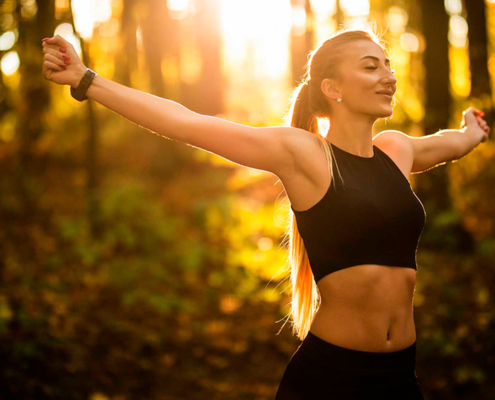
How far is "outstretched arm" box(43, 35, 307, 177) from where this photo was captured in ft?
8.34

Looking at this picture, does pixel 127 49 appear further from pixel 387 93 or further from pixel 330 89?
pixel 387 93

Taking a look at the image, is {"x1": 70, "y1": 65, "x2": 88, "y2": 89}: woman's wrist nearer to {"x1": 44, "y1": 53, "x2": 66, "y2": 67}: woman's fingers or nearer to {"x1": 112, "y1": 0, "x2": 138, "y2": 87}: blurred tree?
{"x1": 44, "y1": 53, "x2": 66, "y2": 67}: woman's fingers

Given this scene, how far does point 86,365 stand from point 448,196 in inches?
275

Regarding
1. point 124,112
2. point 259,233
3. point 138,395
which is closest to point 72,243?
point 259,233

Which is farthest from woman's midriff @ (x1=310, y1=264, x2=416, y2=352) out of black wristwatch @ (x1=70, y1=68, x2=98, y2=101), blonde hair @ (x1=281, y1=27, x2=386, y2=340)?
black wristwatch @ (x1=70, y1=68, x2=98, y2=101)

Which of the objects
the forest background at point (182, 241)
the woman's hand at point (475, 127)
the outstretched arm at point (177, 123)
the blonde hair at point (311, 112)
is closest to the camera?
the outstretched arm at point (177, 123)

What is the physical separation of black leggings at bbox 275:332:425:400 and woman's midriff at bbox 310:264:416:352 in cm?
5

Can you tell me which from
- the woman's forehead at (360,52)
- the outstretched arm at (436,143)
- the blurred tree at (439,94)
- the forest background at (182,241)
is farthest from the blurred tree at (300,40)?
the woman's forehead at (360,52)

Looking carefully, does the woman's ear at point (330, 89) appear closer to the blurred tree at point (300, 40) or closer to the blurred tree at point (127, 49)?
the blurred tree at point (300, 40)

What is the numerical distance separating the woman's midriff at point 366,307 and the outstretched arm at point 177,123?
69 cm

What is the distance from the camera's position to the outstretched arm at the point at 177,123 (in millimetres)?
2543

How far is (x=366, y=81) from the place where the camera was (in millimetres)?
2777

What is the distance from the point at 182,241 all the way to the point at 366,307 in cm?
857

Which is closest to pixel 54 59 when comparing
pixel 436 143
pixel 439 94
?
pixel 436 143
